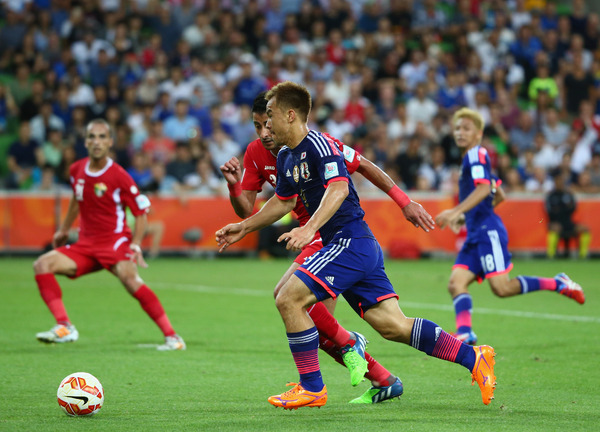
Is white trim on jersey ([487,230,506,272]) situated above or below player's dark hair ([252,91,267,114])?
below

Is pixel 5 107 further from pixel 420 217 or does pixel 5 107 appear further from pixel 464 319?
pixel 420 217

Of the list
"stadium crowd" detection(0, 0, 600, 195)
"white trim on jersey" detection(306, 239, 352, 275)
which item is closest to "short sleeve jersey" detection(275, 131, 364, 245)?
"white trim on jersey" detection(306, 239, 352, 275)

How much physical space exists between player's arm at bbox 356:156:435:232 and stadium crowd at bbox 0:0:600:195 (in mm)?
13286

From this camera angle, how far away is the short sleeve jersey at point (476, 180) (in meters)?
8.95

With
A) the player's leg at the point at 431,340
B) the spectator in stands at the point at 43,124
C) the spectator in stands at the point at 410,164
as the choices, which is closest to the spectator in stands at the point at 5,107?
the spectator in stands at the point at 43,124

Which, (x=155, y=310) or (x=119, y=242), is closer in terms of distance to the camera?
(x=155, y=310)

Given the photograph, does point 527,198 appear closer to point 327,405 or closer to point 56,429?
point 327,405

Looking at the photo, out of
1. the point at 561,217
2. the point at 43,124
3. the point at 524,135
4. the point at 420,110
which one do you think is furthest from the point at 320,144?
the point at 524,135

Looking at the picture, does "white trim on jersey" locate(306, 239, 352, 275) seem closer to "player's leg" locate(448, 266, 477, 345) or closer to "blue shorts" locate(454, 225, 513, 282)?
"player's leg" locate(448, 266, 477, 345)

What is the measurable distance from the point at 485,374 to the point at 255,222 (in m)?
1.80

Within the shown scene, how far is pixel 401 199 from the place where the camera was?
6.24 metres

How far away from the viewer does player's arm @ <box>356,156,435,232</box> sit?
609 cm

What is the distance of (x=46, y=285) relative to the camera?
29.9 feet

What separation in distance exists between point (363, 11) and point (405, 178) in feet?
20.8
